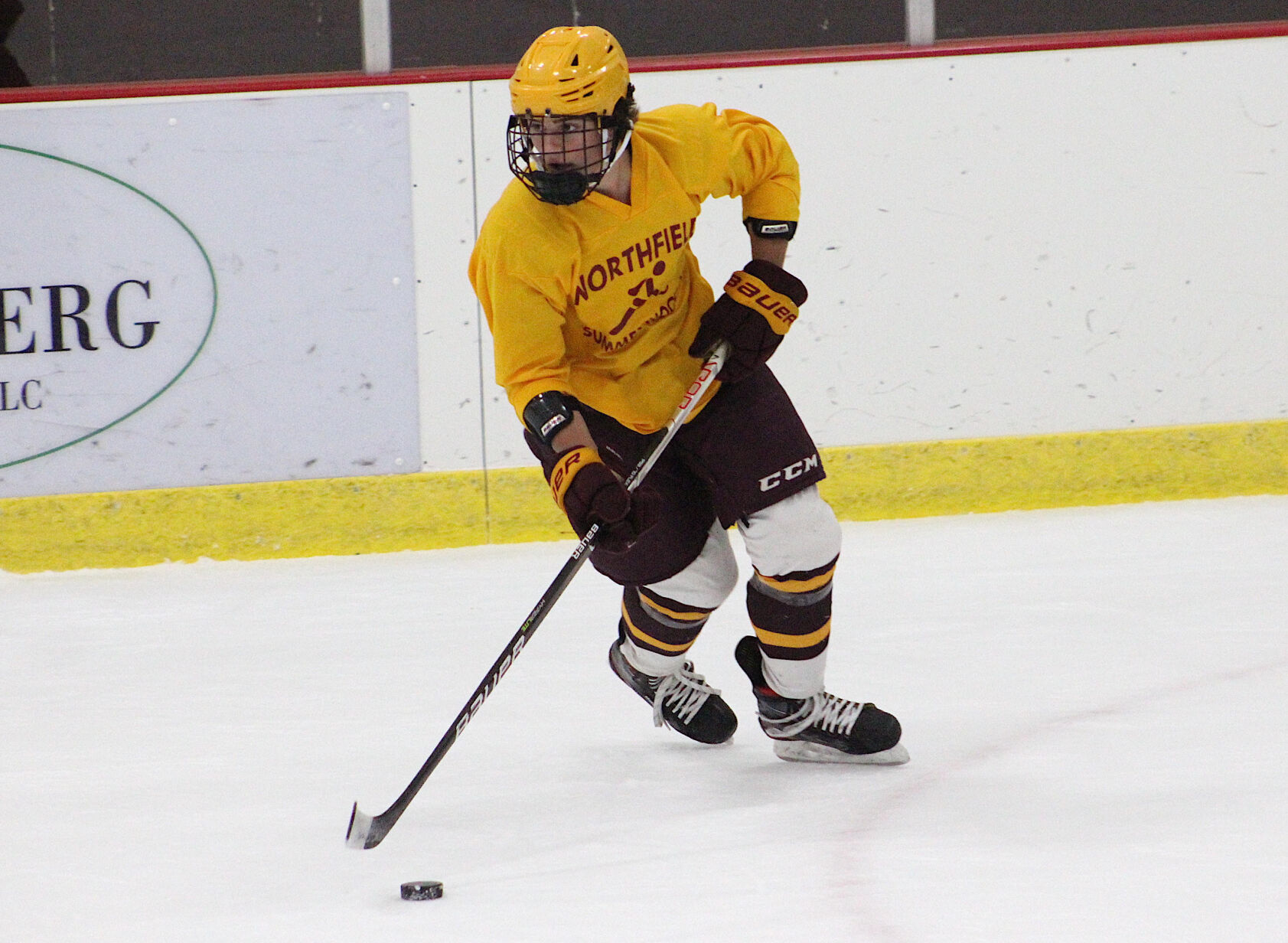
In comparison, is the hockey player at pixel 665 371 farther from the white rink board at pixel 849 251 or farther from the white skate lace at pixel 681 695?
the white rink board at pixel 849 251

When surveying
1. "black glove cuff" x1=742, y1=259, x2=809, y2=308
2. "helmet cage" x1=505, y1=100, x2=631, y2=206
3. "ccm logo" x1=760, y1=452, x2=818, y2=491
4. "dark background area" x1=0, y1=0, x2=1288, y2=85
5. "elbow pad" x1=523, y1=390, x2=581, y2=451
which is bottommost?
"ccm logo" x1=760, y1=452, x2=818, y2=491

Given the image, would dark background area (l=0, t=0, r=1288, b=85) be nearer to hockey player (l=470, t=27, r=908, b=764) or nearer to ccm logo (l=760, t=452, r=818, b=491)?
hockey player (l=470, t=27, r=908, b=764)

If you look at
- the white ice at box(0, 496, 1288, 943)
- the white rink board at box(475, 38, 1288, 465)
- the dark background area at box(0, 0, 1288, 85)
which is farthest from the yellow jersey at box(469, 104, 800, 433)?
the dark background area at box(0, 0, 1288, 85)

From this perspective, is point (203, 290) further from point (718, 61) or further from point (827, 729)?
point (827, 729)

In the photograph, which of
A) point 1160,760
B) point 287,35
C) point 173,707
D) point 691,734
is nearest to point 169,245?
point 287,35

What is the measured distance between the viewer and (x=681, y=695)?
219 centimetres

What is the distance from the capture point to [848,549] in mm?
3447

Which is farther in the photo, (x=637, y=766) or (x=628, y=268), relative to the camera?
(x=637, y=766)

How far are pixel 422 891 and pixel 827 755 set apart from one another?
2.24ft

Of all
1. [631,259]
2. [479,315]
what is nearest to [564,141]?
[631,259]

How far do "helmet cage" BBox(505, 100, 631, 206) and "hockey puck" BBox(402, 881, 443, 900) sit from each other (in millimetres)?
815

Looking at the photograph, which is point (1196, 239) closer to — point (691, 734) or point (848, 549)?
point (848, 549)

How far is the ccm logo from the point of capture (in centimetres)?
199

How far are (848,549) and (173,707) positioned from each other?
1583mm
